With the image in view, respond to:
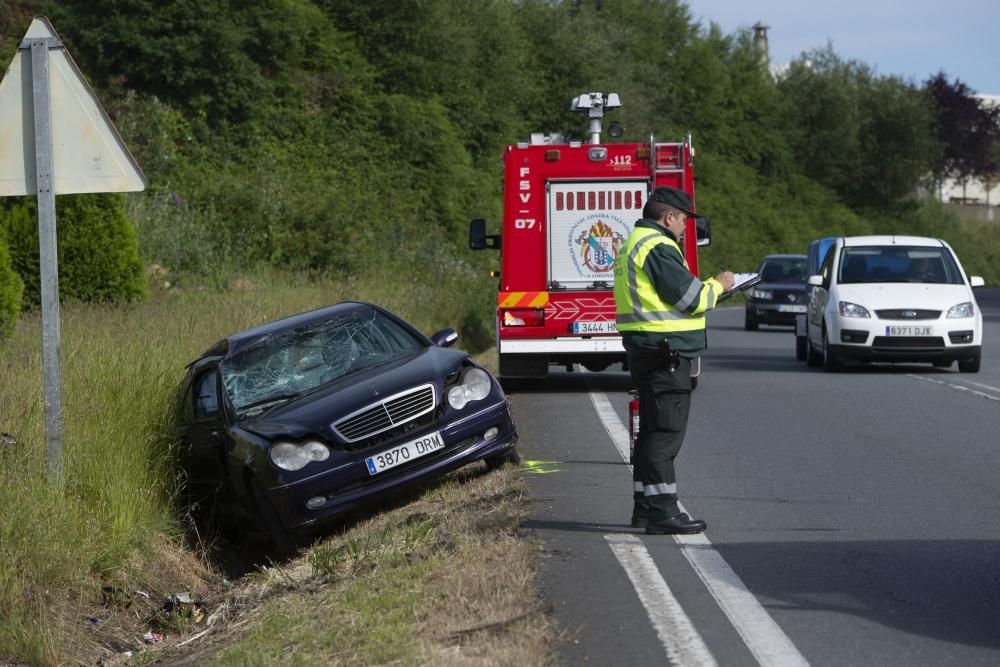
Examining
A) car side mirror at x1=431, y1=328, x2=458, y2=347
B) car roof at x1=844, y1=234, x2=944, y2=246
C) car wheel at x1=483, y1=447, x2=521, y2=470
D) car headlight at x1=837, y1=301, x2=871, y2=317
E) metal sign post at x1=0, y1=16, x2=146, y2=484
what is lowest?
car wheel at x1=483, y1=447, x2=521, y2=470

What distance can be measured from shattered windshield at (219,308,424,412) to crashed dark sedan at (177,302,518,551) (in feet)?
0.03

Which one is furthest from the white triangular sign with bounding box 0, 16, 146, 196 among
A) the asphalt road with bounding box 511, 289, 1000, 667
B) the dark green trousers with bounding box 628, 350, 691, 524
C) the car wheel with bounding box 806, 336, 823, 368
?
the car wheel with bounding box 806, 336, 823, 368

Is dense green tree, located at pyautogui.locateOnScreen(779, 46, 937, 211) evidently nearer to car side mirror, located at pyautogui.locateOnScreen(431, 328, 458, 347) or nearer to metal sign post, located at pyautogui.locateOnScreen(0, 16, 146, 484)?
Answer: car side mirror, located at pyautogui.locateOnScreen(431, 328, 458, 347)

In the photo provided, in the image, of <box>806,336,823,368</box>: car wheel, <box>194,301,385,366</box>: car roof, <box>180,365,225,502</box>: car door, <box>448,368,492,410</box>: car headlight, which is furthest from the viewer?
<box>806,336,823,368</box>: car wheel

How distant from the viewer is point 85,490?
30.4 feet

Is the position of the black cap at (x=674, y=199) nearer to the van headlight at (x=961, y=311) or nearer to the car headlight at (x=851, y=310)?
the car headlight at (x=851, y=310)

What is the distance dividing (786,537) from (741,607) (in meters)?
1.68

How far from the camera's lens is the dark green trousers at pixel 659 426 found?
8.20 meters

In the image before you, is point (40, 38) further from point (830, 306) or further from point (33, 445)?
point (830, 306)

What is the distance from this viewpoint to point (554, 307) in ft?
56.1

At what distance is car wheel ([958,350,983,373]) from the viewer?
19.2 metres

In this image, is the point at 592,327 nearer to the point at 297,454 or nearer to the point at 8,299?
the point at 8,299

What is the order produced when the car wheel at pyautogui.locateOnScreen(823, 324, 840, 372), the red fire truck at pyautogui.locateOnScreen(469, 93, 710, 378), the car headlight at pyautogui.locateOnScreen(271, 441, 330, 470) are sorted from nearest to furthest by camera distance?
the car headlight at pyautogui.locateOnScreen(271, 441, 330, 470)
the red fire truck at pyautogui.locateOnScreen(469, 93, 710, 378)
the car wheel at pyautogui.locateOnScreen(823, 324, 840, 372)

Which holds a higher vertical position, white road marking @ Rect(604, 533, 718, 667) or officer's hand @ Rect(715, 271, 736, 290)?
officer's hand @ Rect(715, 271, 736, 290)
